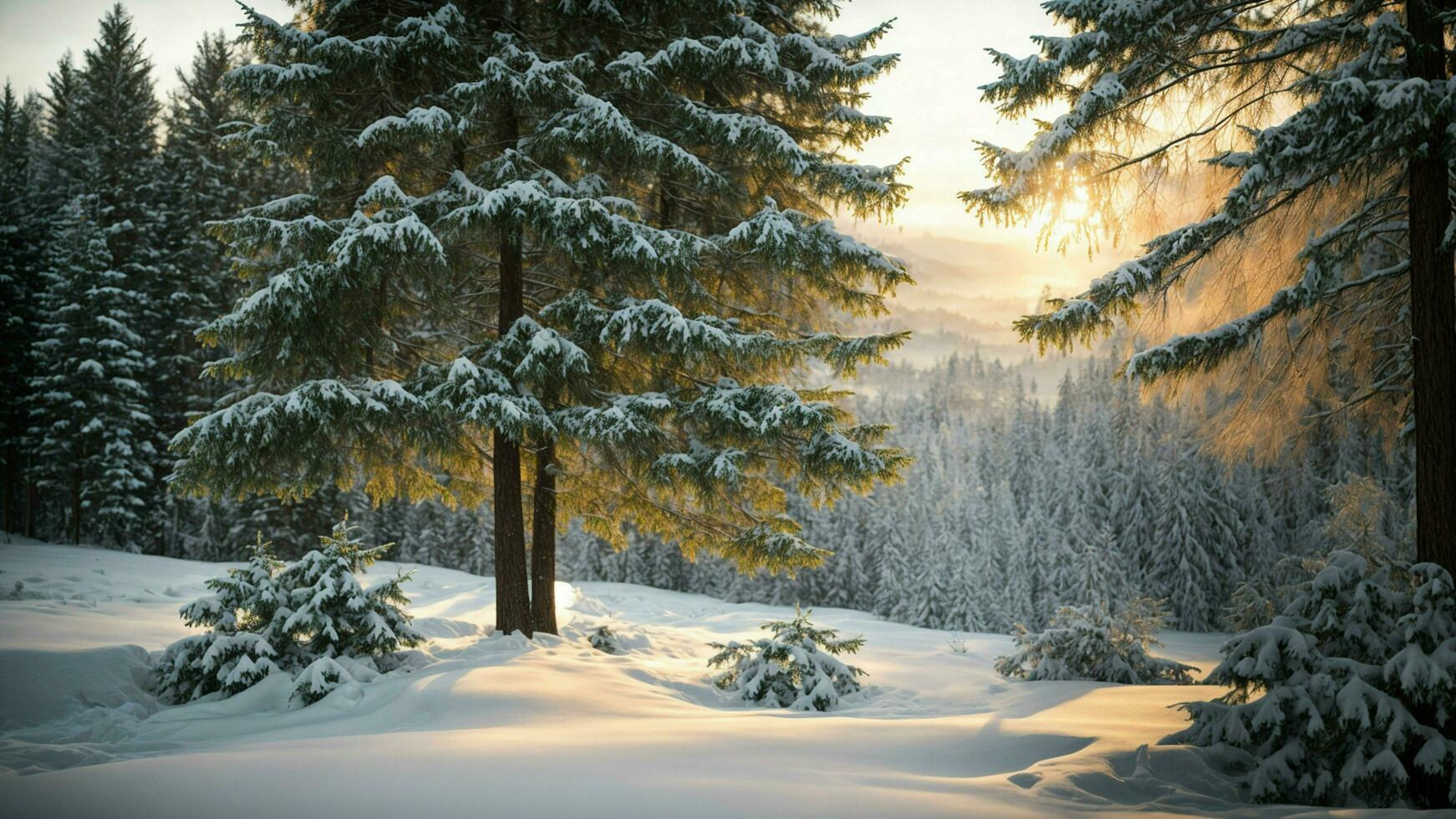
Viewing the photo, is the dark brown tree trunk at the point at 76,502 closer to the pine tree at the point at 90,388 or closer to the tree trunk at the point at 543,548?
the pine tree at the point at 90,388

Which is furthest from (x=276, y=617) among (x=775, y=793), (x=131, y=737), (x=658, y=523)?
(x=775, y=793)

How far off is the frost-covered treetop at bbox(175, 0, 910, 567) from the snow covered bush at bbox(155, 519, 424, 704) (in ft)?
4.07

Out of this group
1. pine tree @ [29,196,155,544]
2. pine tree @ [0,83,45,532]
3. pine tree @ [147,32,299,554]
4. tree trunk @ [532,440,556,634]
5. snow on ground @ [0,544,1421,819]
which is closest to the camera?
snow on ground @ [0,544,1421,819]

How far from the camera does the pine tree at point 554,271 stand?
25.8ft

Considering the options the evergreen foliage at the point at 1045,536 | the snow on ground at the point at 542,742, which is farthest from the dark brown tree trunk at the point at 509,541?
the evergreen foliage at the point at 1045,536

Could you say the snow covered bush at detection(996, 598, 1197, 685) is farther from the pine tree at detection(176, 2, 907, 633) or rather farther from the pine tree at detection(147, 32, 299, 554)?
the pine tree at detection(147, 32, 299, 554)

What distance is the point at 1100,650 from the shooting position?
9.74 m

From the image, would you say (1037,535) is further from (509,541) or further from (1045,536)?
(509,541)

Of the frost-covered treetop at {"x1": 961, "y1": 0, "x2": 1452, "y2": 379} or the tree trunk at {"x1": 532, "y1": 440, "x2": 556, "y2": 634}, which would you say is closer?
the frost-covered treetop at {"x1": 961, "y1": 0, "x2": 1452, "y2": 379}

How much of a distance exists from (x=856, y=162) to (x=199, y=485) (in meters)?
8.47

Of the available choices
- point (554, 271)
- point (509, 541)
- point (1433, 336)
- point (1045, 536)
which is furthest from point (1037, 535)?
point (1433, 336)

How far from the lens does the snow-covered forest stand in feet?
15.3

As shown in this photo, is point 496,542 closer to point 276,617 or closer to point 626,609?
point 276,617

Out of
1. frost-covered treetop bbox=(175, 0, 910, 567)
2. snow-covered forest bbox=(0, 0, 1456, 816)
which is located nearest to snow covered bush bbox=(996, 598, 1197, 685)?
snow-covered forest bbox=(0, 0, 1456, 816)
